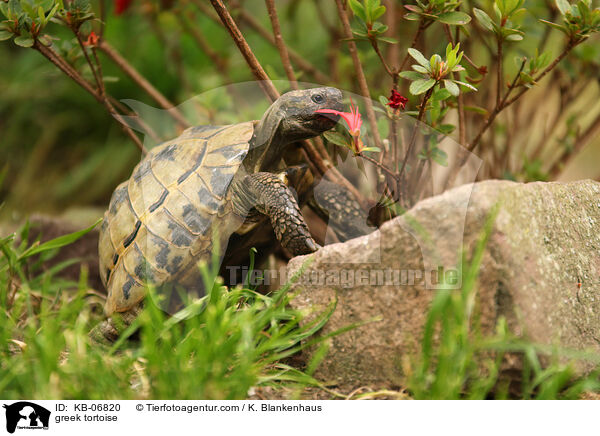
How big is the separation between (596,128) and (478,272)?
140cm

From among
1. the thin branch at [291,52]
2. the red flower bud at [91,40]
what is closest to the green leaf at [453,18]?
the thin branch at [291,52]

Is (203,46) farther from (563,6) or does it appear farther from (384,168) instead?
(563,6)

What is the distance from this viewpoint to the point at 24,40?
1.60 metres

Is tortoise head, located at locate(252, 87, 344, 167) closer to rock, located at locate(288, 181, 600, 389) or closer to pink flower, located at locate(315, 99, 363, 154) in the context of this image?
pink flower, located at locate(315, 99, 363, 154)

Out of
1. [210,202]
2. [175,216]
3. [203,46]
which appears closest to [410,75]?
[210,202]

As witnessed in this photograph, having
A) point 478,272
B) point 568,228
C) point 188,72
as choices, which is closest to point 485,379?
point 478,272

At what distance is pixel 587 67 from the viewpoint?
86.6 inches

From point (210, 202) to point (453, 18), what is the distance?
31.8 inches

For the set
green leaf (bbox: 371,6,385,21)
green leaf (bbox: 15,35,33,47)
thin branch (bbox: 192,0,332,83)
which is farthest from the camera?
thin branch (bbox: 192,0,332,83)

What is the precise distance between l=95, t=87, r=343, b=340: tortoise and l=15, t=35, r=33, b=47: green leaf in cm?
51

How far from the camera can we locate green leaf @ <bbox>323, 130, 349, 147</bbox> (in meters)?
1.48
